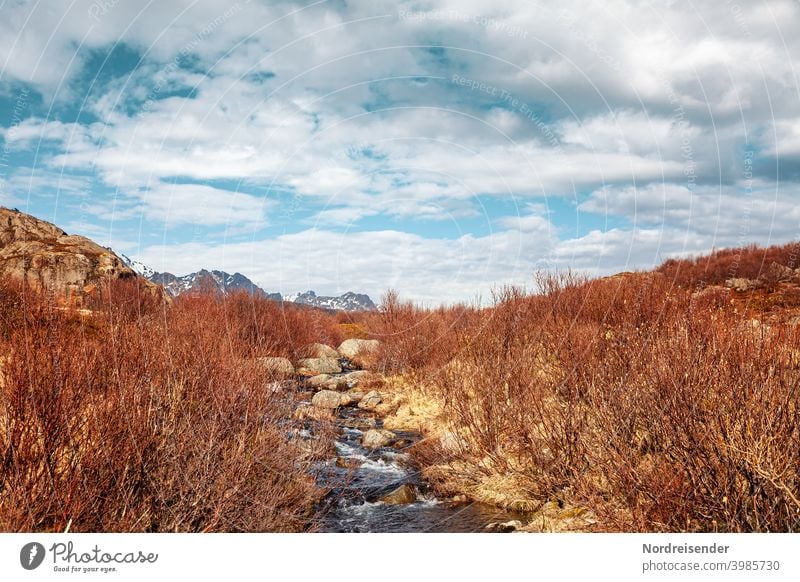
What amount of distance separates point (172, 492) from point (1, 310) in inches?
133

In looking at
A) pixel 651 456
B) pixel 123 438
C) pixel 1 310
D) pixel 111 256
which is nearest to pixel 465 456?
pixel 651 456

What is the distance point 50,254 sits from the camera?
19.7 m

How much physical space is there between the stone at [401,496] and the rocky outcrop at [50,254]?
37.0 ft

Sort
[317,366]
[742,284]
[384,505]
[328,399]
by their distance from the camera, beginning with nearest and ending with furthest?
[384,505] → [328,399] → [742,284] → [317,366]

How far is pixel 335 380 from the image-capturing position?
770 inches

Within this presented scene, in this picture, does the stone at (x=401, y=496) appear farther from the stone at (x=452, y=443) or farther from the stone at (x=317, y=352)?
the stone at (x=317, y=352)

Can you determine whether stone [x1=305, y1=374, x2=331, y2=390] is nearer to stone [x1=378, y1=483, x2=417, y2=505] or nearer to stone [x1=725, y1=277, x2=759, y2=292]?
stone [x1=378, y1=483, x2=417, y2=505]

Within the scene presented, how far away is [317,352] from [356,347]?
2829 mm

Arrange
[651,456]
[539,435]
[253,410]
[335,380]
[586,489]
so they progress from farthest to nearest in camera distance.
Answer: [335,380] < [539,435] < [253,410] < [586,489] < [651,456]

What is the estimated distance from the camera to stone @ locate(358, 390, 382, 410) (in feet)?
52.3

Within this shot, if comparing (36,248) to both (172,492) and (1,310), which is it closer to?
(1,310)
